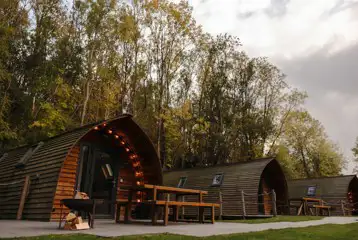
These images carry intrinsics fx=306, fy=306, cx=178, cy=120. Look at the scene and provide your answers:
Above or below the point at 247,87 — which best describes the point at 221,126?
below

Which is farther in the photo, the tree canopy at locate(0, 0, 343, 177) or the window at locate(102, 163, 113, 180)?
the tree canopy at locate(0, 0, 343, 177)

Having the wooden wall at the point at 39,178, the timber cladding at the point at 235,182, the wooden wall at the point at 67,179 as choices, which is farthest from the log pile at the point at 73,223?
the timber cladding at the point at 235,182

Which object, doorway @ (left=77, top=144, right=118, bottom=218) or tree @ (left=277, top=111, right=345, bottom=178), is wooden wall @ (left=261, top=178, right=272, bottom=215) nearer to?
doorway @ (left=77, top=144, right=118, bottom=218)

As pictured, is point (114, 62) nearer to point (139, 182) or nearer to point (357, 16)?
point (139, 182)

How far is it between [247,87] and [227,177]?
1503 centimetres

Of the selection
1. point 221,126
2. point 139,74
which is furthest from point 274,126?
point 139,74

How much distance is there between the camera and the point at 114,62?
23672 millimetres

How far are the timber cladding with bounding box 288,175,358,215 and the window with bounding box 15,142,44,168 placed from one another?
21.1m

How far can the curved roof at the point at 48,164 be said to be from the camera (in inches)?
387

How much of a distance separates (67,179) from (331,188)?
21837mm

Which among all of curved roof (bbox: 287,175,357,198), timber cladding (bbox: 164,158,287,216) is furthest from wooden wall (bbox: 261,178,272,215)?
curved roof (bbox: 287,175,357,198)

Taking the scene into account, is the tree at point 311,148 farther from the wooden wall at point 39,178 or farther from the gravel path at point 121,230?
the gravel path at point 121,230

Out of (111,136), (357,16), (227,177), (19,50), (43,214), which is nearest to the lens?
(43,214)

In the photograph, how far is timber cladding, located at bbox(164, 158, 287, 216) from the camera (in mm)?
16656
